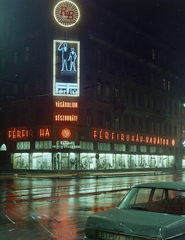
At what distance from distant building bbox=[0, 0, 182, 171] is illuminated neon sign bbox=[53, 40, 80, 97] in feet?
0.45

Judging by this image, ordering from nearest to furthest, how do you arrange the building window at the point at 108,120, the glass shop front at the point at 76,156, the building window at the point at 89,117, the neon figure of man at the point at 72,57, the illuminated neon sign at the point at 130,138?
the neon figure of man at the point at 72,57 → the glass shop front at the point at 76,156 → the building window at the point at 89,117 → the illuminated neon sign at the point at 130,138 → the building window at the point at 108,120

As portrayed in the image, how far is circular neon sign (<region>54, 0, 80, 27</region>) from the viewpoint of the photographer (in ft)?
154

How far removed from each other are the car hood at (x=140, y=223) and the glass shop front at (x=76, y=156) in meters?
36.6

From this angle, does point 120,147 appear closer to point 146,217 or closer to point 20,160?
point 20,160

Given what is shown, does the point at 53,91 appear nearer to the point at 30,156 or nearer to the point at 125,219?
the point at 30,156

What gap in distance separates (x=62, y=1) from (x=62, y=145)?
20173 millimetres

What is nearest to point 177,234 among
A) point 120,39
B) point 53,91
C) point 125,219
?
point 125,219

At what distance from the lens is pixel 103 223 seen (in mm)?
5402

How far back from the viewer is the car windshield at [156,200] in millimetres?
5758

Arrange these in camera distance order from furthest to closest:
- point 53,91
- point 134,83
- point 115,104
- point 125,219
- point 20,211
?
point 134,83, point 115,104, point 53,91, point 20,211, point 125,219

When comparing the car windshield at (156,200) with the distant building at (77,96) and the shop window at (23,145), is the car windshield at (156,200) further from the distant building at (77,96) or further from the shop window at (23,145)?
the shop window at (23,145)

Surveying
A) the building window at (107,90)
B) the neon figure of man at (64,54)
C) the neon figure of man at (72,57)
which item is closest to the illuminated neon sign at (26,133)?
the neon figure of man at (64,54)

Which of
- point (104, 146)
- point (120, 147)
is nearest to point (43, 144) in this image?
point (104, 146)

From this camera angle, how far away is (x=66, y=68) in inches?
1817
